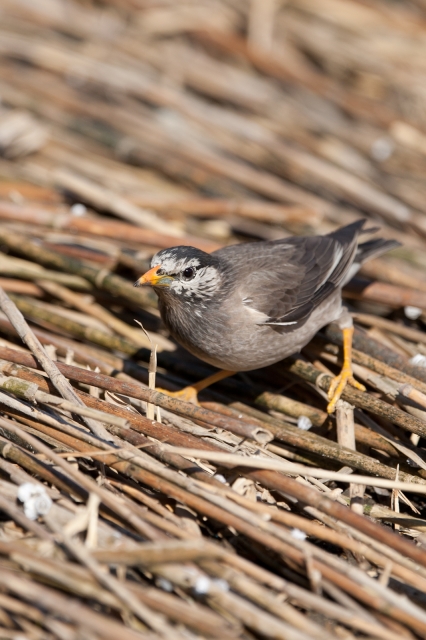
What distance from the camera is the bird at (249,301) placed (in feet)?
16.0

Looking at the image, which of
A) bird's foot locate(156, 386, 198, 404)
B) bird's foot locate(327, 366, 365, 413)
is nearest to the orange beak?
bird's foot locate(156, 386, 198, 404)

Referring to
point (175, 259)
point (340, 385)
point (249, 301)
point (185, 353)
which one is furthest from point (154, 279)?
point (340, 385)

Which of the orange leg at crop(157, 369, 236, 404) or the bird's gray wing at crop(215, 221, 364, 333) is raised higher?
the bird's gray wing at crop(215, 221, 364, 333)

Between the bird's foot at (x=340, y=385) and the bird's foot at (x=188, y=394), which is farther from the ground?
the bird's foot at (x=340, y=385)

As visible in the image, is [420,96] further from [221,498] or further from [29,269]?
[221,498]

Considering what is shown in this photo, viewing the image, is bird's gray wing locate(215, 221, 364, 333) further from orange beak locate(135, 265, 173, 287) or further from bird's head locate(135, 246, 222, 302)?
orange beak locate(135, 265, 173, 287)

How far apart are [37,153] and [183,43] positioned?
289 cm

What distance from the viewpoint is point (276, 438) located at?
4.62m

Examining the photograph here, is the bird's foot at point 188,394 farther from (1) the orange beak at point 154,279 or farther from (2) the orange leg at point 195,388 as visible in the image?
(1) the orange beak at point 154,279

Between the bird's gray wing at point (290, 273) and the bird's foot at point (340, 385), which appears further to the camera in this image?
the bird's gray wing at point (290, 273)

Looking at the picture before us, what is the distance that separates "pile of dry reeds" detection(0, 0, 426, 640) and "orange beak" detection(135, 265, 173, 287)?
1.67ft

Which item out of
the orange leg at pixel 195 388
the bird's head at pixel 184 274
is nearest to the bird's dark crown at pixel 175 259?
the bird's head at pixel 184 274

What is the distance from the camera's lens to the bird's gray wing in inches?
199

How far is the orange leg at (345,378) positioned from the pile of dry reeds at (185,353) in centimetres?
6
